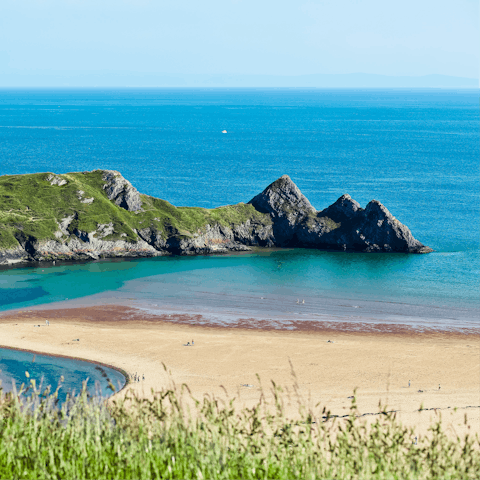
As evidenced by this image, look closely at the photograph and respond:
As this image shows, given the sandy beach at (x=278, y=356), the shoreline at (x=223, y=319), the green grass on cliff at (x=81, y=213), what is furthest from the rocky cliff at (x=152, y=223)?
the sandy beach at (x=278, y=356)

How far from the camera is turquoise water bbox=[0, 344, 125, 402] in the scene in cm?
4003

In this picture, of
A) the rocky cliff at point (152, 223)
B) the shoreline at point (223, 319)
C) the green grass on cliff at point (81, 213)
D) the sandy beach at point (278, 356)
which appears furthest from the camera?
the rocky cliff at point (152, 223)

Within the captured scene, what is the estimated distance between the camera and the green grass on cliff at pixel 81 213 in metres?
71.7

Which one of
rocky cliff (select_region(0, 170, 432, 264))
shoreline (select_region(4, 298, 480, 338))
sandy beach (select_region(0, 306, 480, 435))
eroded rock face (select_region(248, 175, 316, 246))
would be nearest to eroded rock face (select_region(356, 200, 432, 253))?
rocky cliff (select_region(0, 170, 432, 264))

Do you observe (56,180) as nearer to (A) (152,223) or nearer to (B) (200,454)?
(A) (152,223)

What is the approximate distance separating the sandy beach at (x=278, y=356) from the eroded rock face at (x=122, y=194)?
80.9 feet

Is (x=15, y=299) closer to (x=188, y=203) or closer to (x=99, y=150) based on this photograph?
(x=188, y=203)

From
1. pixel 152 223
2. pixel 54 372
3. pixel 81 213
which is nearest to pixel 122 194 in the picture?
pixel 152 223

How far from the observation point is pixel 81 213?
74.9 meters

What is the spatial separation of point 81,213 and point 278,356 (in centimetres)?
3891

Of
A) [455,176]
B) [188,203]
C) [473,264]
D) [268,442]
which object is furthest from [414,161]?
[268,442]

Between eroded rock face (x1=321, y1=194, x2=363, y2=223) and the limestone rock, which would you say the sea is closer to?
the limestone rock

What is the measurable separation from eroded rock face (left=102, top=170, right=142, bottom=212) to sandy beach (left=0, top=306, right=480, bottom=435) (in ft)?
80.9

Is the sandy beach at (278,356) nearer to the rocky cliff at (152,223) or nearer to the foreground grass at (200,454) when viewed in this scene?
the rocky cliff at (152,223)
